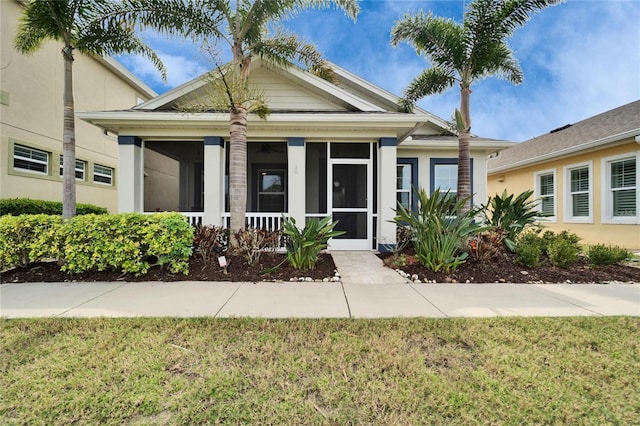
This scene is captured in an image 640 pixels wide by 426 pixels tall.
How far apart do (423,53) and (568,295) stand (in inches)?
262

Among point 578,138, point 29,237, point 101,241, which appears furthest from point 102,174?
point 578,138

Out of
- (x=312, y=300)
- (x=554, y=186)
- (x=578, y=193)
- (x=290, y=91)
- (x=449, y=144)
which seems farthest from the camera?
(x=554, y=186)

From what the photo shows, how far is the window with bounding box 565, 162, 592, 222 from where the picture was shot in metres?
10.2

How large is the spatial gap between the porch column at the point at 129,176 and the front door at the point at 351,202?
544 centimetres

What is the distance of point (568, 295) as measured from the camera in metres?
4.51

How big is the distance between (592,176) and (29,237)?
15822 mm

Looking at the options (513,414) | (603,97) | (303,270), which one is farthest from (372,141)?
(603,97)

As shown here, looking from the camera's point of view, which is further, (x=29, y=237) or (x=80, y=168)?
(x=80, y=168)

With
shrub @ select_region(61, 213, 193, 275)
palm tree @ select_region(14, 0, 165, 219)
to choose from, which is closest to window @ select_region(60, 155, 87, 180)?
palm tree @ select_region(14, 0, 165, 219)

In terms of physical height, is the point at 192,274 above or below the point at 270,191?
below

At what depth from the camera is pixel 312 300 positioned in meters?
4.17

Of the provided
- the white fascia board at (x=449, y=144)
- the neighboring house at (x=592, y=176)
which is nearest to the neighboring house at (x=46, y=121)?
the white fascia board at (x=449, y=144)

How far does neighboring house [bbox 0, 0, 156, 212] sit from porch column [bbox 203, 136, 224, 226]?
3269mm

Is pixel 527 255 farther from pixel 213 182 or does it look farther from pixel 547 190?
pixel 547 190
